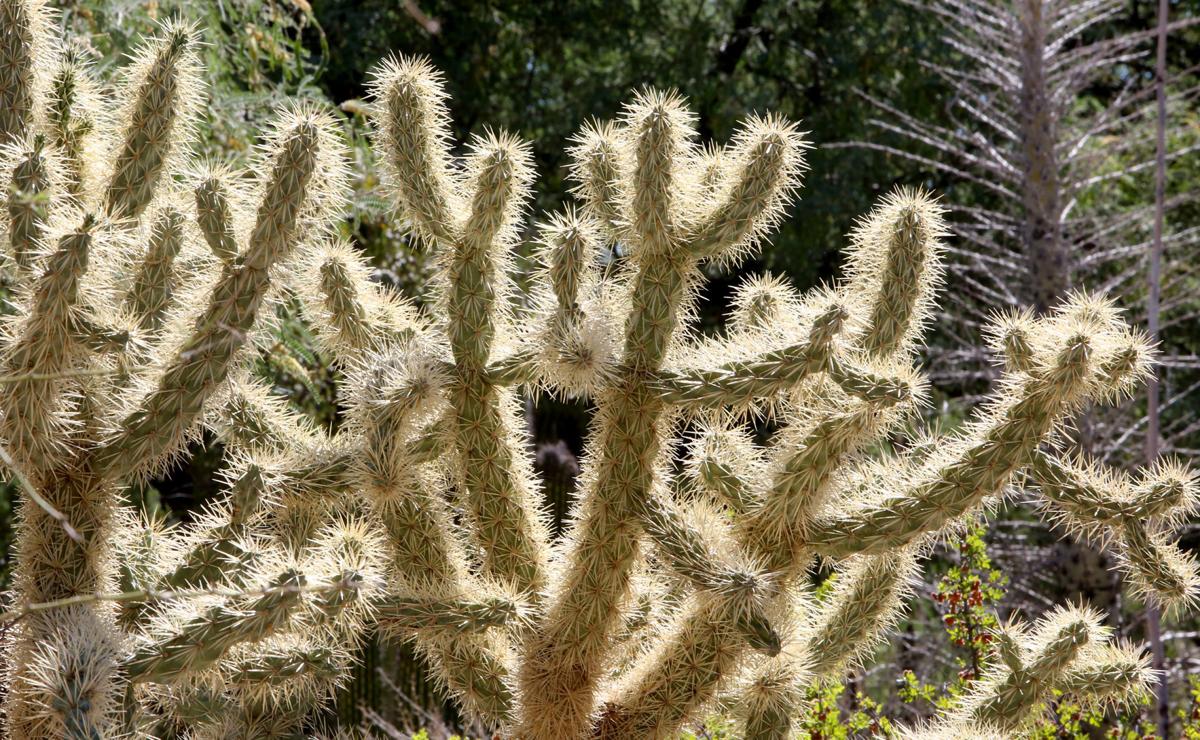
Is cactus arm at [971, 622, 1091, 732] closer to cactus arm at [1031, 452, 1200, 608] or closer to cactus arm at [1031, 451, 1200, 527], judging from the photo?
cactus arm at [1031, 452, 1200, 608]

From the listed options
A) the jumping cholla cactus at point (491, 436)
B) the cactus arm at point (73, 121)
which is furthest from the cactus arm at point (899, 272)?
the cactus arm at point (73, 121)

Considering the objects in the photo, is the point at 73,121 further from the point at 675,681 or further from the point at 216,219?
the point at 675,681

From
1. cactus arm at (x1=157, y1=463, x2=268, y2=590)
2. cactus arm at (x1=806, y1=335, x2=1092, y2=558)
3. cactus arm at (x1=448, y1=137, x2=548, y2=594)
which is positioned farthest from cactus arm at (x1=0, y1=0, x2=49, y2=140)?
cactus arm at (x1=806, y1=335, x2=1092, y2=558)

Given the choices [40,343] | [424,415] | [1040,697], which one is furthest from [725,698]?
[40,343]

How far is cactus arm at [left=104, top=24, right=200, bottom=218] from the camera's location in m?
3.11

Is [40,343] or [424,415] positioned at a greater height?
[424,415]

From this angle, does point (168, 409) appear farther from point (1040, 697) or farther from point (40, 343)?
point (1040, 697)

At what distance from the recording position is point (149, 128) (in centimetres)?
310

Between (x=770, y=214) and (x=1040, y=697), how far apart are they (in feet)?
4.36

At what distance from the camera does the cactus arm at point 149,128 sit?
10.2 feet

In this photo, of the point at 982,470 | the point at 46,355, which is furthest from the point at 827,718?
the point at 46,355

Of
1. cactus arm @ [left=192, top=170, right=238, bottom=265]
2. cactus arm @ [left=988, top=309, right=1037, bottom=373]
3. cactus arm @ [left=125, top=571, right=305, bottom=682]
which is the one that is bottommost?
cactus arm @ [left=125, top=571, right=305, bottom=682]

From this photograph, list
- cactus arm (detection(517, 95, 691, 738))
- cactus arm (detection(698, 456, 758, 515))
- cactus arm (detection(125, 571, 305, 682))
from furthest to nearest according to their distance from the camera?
cactus arm (detection(698, 456, 758, 515))
cactus arm (detection(517, 95, 691, 738))
cactus arm (detection(125, 571, 305, 682))

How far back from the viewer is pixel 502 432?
3072mm
